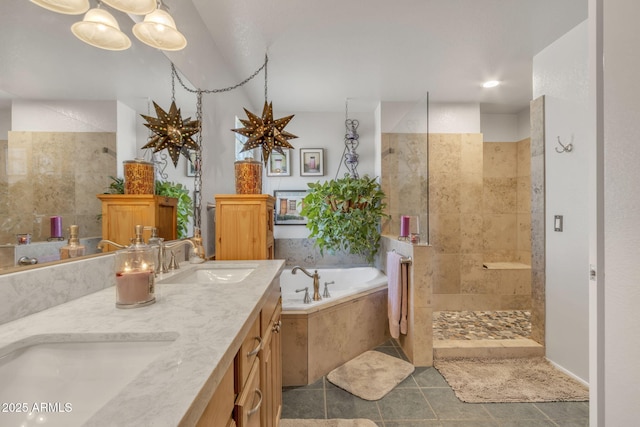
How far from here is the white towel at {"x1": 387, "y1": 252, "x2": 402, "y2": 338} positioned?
2.40 m

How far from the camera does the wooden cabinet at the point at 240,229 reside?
6.71ft

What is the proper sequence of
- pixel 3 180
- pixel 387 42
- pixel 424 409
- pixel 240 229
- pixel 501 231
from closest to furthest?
1. pixel 3 180
2. pixel 424 409
3. pixel 240 229
4. pixel 387 42
5. pixel 501 231

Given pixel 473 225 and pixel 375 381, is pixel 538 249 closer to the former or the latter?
pixel 473 225

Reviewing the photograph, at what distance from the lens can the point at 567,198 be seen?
2150 mm

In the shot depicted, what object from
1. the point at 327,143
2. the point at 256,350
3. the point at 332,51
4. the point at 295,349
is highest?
the point at 332,51

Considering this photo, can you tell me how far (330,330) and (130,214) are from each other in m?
1.57

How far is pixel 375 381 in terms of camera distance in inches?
81.6

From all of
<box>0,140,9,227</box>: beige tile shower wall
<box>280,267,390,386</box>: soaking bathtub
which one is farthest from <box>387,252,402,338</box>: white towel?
<box>0,140,9,227</box>: beige tile shower wall

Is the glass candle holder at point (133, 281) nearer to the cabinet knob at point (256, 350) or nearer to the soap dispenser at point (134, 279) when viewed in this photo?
the soap dispenser at point (134, 279)

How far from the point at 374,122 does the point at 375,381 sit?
2.92 metres

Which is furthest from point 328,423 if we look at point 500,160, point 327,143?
point 500,160

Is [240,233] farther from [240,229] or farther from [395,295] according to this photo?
[395,295]

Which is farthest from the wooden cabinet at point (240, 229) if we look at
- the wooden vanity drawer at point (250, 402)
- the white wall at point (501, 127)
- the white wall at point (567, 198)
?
the white wall at point (501, 127)

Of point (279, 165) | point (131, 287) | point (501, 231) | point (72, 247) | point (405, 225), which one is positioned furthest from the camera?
point (501, 231)
